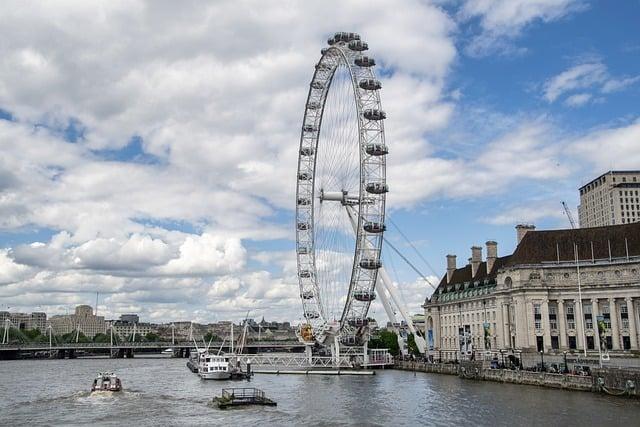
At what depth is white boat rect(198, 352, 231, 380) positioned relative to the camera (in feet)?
283

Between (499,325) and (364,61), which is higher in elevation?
(364,61)

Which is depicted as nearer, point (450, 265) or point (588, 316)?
point (588, 316)

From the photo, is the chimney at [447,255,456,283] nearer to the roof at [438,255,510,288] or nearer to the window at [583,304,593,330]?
the roof at [438,255,510,288]

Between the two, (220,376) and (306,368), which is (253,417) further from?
(306,368)

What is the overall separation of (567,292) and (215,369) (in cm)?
4341

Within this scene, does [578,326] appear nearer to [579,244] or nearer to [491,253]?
[579,244]

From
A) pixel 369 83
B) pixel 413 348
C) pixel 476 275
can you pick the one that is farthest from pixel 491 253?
pixel 369 83

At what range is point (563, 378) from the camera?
61812 millimetres

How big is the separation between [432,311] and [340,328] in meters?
27.5

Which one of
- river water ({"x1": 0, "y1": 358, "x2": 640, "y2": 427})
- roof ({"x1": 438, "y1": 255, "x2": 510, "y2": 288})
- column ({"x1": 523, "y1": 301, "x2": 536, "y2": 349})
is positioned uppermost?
roof ({"x1": 438, "y1": 255, "x2": 510, "y2": 288})

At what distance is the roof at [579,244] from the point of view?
281ft

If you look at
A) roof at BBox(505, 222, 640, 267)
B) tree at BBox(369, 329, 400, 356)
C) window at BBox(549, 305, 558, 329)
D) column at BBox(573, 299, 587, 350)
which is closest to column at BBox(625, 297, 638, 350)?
column at BBox(573, 299, 587, 350)

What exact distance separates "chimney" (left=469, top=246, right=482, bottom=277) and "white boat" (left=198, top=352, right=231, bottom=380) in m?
39.9

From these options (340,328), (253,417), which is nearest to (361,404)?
(253,417)
